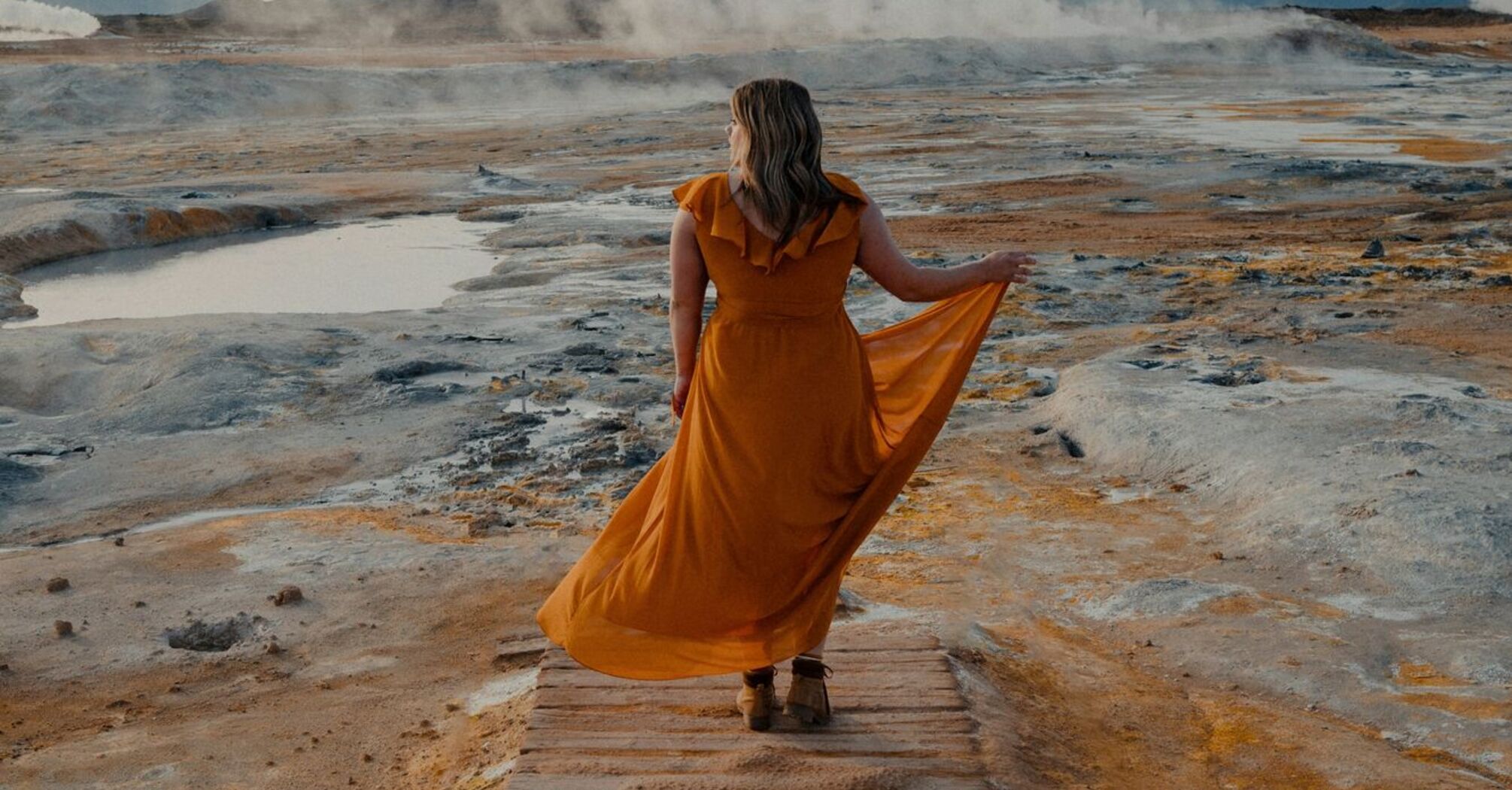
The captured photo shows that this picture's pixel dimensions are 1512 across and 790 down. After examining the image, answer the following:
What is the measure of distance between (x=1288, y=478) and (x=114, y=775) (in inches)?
179

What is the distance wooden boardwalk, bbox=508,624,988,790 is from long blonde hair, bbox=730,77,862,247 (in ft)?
4.02

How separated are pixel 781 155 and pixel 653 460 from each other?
13.2 ft

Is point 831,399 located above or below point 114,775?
above

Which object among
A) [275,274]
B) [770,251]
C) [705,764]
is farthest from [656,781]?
[275,274]

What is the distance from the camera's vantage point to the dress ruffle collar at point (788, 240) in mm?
3101

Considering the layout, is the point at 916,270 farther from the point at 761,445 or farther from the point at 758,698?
the point at 758,698

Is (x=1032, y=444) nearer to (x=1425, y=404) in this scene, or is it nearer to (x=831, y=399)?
(x=1425, y=404)

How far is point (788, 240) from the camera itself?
10.1ft

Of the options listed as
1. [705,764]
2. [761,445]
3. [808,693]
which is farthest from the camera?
[808,693]

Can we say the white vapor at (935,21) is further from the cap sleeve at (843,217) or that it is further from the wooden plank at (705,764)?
the wooden plank at (705,764)

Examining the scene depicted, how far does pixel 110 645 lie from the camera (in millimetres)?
4922

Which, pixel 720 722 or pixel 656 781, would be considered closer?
pixel 656 781

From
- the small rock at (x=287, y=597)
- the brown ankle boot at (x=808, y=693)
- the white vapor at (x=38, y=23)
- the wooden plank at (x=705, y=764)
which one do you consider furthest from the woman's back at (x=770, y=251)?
the white vapor at (x=38, y=23)

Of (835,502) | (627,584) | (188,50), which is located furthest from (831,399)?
(188,50)
